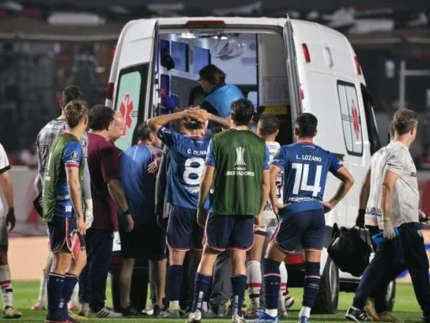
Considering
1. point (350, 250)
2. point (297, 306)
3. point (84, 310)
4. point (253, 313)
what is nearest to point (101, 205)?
point (84, 310)

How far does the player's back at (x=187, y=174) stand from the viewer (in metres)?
13.6

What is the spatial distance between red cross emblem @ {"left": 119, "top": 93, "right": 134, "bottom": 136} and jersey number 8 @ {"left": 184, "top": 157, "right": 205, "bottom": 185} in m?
1.20

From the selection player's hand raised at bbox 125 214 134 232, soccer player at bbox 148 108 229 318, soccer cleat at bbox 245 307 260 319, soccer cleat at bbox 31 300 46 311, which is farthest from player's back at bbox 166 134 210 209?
soccer cleat at bbox 31 300 46 311

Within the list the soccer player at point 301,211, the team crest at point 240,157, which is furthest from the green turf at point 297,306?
the team crest at point 240,157

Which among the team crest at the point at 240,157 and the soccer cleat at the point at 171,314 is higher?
the team crest at the point at 240,157

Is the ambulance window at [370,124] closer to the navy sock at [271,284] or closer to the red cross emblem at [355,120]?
the red cross emblem at [355,120]

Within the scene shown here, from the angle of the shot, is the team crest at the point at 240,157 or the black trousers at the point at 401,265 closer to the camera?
the team crest at the point at 240,157

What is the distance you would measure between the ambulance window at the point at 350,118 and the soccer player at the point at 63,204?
357 centimetres

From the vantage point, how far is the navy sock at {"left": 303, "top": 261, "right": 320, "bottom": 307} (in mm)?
12414

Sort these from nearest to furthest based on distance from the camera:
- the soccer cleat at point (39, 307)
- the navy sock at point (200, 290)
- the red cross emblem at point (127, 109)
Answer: the navy sock at point (200, 290) → the red cross emblem at point (127, 109) → the soccer cleat at point (39, 307)

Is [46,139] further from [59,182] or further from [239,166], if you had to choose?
[239,166]

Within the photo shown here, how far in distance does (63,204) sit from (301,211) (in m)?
1.81

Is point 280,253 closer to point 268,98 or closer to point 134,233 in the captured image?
point 134,233

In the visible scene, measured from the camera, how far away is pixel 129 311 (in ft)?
47.2
